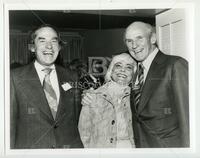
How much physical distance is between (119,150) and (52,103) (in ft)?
1.04

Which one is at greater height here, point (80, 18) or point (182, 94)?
point (80, 18)

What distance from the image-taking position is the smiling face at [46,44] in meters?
1.25

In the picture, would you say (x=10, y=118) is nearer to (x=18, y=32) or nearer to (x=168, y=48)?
(x=18, y=32)

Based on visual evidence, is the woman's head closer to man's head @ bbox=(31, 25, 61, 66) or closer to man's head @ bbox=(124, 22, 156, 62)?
man's head @ bbox=(124, 22, 156, 62)

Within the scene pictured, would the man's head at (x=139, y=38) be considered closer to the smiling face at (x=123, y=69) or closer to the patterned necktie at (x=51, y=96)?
the smiling face at (x=123, y=69)

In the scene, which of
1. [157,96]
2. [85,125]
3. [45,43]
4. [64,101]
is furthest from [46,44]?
[157,96]

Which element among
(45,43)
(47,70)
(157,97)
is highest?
(45,43)

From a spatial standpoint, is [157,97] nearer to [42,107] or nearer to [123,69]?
[123,69]

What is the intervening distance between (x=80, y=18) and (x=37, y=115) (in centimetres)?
41

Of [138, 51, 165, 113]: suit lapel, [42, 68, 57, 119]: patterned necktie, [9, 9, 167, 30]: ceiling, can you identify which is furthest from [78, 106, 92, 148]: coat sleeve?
[9, 9, 167, 30]: ceiling

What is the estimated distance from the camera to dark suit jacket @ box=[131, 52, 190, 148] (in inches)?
49.8

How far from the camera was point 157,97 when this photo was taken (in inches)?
49.8

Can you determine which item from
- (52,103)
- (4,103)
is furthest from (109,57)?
(4,103)

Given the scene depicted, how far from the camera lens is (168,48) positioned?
125cm
